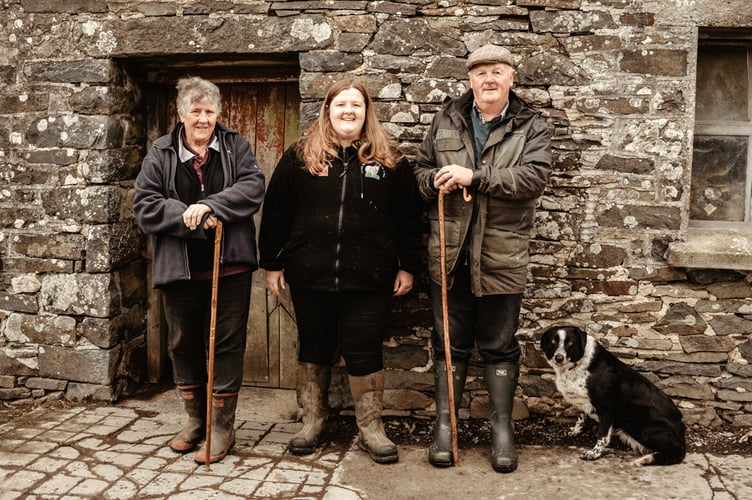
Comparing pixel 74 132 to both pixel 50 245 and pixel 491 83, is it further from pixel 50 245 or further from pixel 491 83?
pixel 491 83

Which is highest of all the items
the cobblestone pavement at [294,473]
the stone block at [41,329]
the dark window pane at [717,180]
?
the dark window pane at [717,180]

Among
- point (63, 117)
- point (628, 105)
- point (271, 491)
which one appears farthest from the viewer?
point (63, 117)

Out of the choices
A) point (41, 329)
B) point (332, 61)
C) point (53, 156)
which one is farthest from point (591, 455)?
point (53, 156)

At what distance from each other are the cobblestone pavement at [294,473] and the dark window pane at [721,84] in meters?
2.03

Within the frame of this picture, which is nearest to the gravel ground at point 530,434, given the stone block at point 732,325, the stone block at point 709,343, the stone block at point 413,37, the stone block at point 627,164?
the stone block at point 709,343

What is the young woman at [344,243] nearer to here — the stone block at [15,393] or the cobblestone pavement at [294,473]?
the cobblestone pavement at [294,473]

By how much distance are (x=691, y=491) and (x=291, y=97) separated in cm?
329

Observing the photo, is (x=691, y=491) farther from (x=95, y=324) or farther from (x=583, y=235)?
(x=95, y=324)

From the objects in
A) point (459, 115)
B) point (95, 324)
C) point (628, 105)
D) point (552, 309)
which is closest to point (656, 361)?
point (552, 309)

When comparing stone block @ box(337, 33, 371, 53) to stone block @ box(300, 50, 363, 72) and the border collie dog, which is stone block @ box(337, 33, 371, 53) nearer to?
stone block @ box(300, 50, 363, 72)

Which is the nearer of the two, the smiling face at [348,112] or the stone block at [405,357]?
the smiling face at [348,112]

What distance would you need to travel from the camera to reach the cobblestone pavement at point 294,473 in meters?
3.38

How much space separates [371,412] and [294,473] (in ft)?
1.73

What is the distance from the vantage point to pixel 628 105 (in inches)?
160
